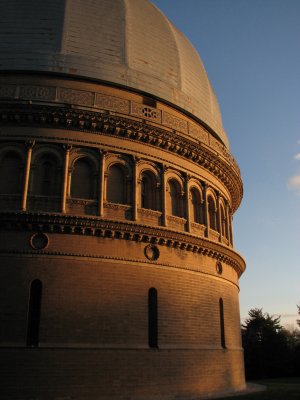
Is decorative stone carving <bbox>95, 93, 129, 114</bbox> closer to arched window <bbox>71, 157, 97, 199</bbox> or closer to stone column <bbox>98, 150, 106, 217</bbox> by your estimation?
stone column <bbox>98, 150, 106, 217</bbox>

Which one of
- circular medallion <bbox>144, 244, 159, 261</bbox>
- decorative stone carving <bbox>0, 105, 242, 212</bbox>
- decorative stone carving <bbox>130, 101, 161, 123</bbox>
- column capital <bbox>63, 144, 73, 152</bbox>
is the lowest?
circular medallion <bbox>144, 244, 159, 261</bbox>

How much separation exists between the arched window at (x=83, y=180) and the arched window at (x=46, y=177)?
0.72 m

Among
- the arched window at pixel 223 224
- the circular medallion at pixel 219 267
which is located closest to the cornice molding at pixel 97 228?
the circular medallion at pixel 219 267

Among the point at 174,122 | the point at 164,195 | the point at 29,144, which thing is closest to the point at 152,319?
the point at 164,195

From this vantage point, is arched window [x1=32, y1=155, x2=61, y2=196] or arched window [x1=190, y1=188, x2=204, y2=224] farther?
arched window [x1=190, y1=188, x2=204, y2=224]

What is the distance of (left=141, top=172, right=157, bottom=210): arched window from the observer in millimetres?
21938

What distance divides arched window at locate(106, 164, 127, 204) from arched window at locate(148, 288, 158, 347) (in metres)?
4.17

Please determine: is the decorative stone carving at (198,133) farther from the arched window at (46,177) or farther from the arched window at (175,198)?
the arched window at (46,177)

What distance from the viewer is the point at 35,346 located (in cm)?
1728

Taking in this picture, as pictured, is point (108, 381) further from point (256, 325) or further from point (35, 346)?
point (256, 325)

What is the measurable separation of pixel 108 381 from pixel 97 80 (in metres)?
13.0

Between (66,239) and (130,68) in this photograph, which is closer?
(66,239)

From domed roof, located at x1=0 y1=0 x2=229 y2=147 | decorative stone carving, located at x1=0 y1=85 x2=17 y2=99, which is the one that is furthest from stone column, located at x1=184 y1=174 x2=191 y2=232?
decorative stone carving, located at x1=0 y1=85 x2=17 y2=99

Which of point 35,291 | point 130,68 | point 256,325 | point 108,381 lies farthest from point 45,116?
point 256,325
